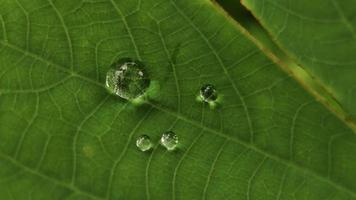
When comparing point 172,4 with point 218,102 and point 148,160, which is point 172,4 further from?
point 148,160

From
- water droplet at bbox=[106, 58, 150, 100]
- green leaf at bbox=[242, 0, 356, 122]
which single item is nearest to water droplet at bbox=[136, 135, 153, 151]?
water droplet at bbox=[106, 58, 150, 100]

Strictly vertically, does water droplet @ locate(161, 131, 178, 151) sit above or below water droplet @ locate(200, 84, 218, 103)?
below

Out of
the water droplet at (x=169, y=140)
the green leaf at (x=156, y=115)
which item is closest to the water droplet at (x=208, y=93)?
the green leaf at (x=156, y=115)

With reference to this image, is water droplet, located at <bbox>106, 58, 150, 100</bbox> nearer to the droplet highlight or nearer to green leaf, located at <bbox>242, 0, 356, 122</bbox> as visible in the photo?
the droplet highlight

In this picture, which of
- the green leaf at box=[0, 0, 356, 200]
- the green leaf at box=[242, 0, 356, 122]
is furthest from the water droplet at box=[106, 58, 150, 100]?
the green leaf at box=[242, 0, 356, 122]

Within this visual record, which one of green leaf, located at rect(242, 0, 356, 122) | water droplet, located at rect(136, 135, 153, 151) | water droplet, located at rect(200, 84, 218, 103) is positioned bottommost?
water droplet, located at rect(136, 135, 153, 151)

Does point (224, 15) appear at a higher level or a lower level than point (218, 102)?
higher

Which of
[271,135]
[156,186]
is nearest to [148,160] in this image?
[156,186]
